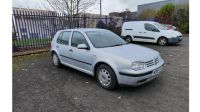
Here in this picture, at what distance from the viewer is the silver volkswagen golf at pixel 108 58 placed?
11.4 feet

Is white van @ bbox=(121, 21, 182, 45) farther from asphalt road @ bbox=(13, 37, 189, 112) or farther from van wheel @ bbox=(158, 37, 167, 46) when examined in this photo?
asphalt road @ bbox=(13, 37, 189, 112)

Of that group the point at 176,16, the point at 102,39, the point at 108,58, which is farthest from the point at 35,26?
the point at 176,16

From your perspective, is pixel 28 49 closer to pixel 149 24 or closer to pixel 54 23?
pixel 54 23

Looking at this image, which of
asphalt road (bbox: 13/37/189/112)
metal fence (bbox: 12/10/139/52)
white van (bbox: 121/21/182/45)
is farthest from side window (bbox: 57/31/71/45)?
white van (bbox: 121/21/182/45)

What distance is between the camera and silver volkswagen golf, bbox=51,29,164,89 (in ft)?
11.4

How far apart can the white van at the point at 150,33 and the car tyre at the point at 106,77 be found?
7.41 meters

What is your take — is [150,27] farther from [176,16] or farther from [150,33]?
[176,16]

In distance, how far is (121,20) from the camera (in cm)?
1469

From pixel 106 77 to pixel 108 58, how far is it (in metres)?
0.48

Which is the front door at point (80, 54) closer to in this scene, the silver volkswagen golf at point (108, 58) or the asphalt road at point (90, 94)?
the silver volkswagen golf at point (108, 58)

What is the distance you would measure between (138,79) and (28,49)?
23.3ft

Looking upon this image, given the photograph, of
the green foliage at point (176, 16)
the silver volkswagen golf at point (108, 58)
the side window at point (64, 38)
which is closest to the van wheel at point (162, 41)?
the silver volkswagen golf at point (108, 58)

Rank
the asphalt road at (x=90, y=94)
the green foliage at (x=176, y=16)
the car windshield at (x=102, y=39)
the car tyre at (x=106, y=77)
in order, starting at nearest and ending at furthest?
the asphalt road at (x=90, y=94) < the car tyre at (x=106, y=77) < the car windshield at (x=102, y=39) < the green foliage at (x=176, y=16)
